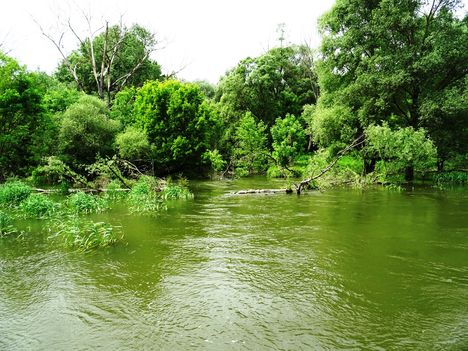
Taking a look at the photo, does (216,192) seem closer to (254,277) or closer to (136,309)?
(254,277)

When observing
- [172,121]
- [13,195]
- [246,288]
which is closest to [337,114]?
[172,121]

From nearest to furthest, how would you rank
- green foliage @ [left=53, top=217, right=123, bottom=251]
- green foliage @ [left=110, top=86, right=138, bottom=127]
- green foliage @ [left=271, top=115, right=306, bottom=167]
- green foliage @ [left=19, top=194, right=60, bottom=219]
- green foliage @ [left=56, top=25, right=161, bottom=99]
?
green foliage @ [left=53, top=217, right=123, bottom=251], green foliage @ [left=19, top=194, right=60, bottom=219], green foliage @ [left=110, top=86, right=138, bottom=127], green foliage @ [left=271, top=115, right=306, bottom=167], green foliage @ [left=56, top=25, right=161, bottom=99]

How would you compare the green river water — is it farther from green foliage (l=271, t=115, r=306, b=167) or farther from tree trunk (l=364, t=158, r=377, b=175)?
green foliage (l=271, t=115, r=306, b=167)

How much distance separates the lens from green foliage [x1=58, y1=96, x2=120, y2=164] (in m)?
26.4

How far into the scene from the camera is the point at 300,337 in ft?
19.7

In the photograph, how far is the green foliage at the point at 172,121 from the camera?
30734 millimetres

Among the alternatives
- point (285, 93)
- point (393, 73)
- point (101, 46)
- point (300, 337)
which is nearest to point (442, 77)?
point (393, 73)

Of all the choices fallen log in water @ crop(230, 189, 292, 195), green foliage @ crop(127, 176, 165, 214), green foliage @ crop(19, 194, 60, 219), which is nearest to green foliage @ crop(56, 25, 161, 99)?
green foliage @ crop(127, 176, 165, 214)

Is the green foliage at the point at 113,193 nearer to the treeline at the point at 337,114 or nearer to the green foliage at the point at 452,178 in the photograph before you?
the treeline at the point at 337,114

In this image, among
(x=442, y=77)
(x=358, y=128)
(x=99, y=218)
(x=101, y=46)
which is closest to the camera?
(x=99, y=218)

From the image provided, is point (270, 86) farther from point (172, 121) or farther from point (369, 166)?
point (369, 166)

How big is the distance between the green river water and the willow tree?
14.1 metres

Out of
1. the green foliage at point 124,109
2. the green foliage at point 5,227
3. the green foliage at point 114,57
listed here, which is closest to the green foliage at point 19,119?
the green foliage at point 124,109

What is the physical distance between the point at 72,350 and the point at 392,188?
23023mm
